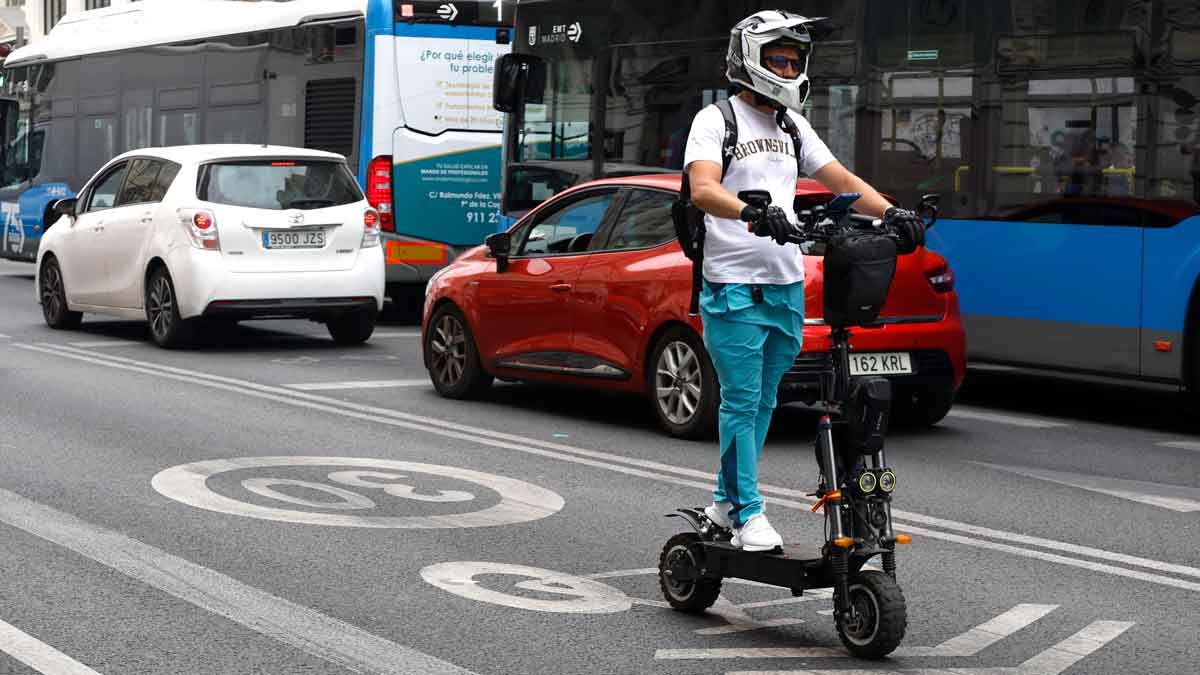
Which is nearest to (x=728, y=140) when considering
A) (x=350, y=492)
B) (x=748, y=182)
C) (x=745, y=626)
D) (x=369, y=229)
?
(x=748, y=182)

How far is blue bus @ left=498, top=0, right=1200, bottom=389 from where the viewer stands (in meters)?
11.1

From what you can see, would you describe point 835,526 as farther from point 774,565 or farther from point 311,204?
point 311,204

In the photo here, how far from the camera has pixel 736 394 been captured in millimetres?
5977

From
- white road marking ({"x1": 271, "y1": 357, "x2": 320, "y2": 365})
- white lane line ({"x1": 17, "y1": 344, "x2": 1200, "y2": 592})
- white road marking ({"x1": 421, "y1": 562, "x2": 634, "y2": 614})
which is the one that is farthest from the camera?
white road marking ({"x1": 271, "y1": 357, "x2": 320, "y2": 365})

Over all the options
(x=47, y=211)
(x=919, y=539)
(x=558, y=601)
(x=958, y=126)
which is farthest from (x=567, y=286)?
(x=47, y=211)

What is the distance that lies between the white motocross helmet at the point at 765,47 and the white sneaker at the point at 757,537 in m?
1.26

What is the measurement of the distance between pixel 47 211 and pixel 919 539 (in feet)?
64.4

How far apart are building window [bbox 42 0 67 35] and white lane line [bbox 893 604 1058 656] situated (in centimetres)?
5947

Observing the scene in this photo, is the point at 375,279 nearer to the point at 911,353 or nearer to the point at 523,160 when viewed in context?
the point at 523,160

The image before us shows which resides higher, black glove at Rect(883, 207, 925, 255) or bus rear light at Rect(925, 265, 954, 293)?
black glove at Rect(883, 207, 925, 255)

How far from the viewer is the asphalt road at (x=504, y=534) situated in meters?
5.74

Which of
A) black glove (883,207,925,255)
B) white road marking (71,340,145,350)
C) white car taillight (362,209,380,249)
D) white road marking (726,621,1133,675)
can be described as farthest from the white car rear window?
white road marking (726,621,1133,675)

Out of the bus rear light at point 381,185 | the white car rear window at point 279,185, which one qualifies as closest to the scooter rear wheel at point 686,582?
the white car rear window at point 279,185

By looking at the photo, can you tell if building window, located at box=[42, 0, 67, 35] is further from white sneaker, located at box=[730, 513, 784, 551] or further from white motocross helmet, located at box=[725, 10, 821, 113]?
white sneaker, located at box=[730, 513, 784, 551]
